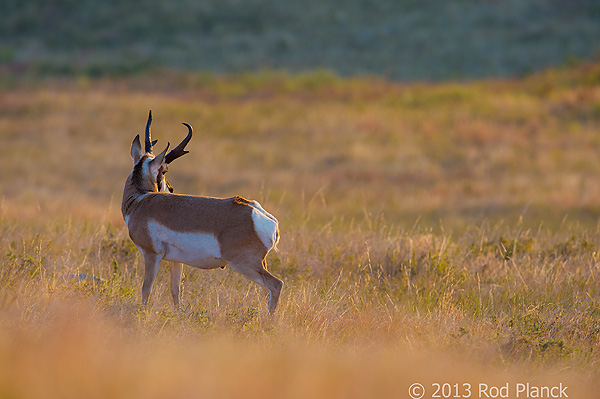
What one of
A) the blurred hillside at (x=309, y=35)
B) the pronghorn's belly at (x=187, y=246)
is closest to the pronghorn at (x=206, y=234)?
the pronghorn's belly at (x=187, y=246)

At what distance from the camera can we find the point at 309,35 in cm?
5712

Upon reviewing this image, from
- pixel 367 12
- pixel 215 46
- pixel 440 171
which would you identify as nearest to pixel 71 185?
pixel 440 171

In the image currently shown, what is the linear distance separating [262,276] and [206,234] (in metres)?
0.62

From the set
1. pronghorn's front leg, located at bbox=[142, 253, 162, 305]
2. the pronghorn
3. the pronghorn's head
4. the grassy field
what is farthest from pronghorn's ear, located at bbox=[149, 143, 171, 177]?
the grassy field

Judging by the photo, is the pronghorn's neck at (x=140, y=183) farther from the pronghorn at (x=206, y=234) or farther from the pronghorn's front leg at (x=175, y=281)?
the pronghorn's front leg at (x=175, y=281)

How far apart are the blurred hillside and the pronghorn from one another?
35255 mm

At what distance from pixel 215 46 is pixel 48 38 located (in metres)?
13.3

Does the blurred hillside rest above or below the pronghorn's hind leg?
above

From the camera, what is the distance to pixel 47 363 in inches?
153

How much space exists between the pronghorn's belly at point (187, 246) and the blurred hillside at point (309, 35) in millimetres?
35394

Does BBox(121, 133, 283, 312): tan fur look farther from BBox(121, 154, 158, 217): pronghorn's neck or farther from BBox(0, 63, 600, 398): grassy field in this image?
BBox(0, 63, 600, 398): grassy field

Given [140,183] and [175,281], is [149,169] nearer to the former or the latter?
[140,183]

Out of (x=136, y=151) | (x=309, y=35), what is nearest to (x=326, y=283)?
(x=136, y=151)

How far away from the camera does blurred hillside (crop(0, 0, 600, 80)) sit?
156 ft
